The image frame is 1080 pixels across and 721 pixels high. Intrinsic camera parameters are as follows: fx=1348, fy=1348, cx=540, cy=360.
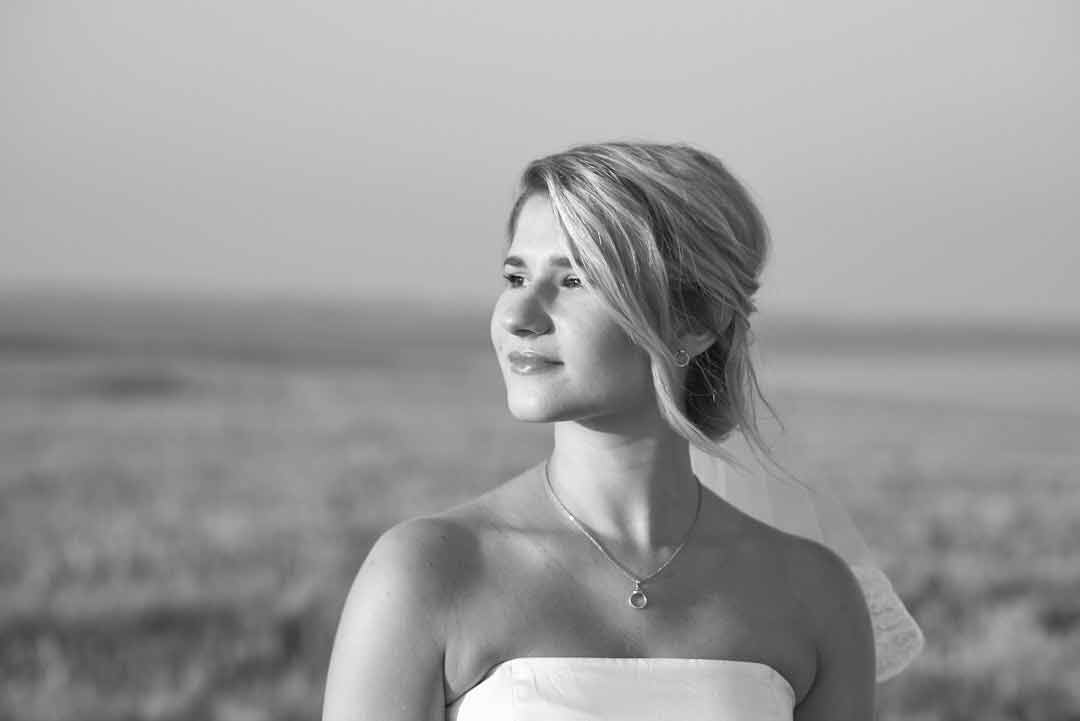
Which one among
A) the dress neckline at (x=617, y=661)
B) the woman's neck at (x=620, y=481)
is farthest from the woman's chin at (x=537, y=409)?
the dress neckline at (x=617, y=661)

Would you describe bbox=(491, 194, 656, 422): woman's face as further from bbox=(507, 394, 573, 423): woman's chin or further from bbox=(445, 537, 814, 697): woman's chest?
bbox=(445, 537, 814, 697): woman's chest

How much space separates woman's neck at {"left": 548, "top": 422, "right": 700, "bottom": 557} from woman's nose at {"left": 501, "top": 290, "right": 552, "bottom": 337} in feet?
0.66

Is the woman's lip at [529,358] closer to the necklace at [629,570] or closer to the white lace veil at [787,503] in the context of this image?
the necklace at [629,570]

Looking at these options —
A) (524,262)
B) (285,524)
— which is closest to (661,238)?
(524,262)

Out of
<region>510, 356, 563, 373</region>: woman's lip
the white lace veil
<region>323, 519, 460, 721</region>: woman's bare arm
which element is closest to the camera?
<region>323, 519, 460, 721</region>: woman's bare arm

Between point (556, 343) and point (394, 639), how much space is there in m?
0.50

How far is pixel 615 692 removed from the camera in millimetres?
2000

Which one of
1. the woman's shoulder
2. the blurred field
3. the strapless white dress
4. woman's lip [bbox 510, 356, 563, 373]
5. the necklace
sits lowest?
the blurred field

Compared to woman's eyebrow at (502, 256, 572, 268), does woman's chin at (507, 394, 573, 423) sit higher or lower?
lower

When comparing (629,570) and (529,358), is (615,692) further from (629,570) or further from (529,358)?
(529,358)

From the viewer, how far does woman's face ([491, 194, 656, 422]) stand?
6.62 feet

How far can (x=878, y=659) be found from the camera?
2.72 meters

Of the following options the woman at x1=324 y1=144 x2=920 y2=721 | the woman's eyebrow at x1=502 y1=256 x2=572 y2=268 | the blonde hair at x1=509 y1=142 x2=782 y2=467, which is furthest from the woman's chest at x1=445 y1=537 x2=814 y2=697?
the woman's eyebrow at x1=502 y1=256 x2=572 y2=268

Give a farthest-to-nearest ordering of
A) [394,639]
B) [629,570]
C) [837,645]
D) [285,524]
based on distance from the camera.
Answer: [285,524], [837,645], [629,570], [394,639]
